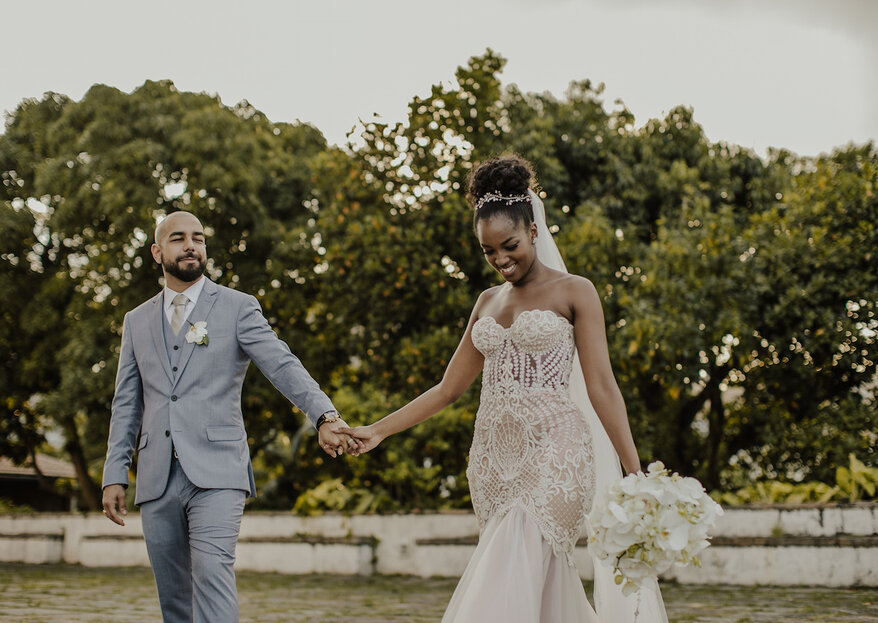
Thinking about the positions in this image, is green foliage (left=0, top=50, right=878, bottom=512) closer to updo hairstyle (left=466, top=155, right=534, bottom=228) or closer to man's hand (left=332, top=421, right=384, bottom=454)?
man's hand (left=332, top=421, right=384, bottom=454)

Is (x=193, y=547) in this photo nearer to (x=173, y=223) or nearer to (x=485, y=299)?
(x=173, y=223)

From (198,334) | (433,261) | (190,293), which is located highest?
(433,261)

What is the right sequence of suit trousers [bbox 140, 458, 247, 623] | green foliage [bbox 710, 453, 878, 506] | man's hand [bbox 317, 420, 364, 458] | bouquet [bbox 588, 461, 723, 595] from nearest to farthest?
bouquet [bbox 588, 461, 723, 595]
suit trousers [bbox 140, 458, 247, 623]
man's hand [bbox 317, 420, 364, 458]
green foliage [bbox 710, 453, 878, 506]

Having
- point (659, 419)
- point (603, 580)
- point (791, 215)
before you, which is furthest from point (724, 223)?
point (603, 580)

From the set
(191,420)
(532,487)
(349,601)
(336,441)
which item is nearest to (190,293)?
(191,420)

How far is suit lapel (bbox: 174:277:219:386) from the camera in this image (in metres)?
4.38

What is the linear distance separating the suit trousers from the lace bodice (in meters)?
1.15

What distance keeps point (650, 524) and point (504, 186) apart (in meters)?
1.68

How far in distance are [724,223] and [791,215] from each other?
846mm

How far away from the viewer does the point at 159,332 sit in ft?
14.7

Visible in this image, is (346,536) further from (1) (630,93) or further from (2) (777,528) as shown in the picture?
(1) (630,93)

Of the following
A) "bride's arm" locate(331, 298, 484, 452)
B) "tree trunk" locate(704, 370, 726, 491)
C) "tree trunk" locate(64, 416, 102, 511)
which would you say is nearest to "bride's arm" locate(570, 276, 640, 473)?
"bride's arm" locate(331, 298, 484, 452)

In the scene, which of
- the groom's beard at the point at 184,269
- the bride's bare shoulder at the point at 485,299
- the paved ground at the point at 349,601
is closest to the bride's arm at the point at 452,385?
the bride's bare shoulder at the point at 485,299

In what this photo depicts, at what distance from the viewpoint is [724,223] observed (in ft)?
37.5
